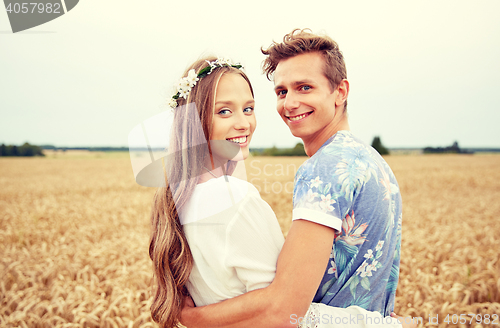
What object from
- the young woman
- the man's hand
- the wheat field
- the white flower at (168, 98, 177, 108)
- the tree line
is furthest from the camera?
the tree line

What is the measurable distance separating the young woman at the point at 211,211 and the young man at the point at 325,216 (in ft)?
0.29

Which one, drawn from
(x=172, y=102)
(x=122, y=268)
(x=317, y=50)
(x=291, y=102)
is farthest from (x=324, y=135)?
(x=122, y=268)

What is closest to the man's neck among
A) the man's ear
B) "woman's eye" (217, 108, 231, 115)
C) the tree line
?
the man's ear

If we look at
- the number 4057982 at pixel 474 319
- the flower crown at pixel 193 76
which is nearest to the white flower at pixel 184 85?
the flower crown at pixel 193 76

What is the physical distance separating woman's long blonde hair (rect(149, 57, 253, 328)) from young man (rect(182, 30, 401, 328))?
165 millimetres

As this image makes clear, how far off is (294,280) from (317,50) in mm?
1340

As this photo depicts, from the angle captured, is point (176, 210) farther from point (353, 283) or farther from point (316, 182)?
point (353, 283)

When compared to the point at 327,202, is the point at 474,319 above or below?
below

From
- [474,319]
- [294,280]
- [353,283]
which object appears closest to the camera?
[294,280]

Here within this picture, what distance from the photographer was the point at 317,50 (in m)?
1.85

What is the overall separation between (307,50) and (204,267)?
1.40 metres

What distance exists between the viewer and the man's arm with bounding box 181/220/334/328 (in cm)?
131

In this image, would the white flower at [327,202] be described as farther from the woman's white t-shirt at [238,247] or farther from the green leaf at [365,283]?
the green leaf at [365,283]

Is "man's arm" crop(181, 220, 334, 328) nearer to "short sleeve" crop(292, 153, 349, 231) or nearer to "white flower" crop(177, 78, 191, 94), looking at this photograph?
"short sleeve" crop(292, 153, 349, 231)
